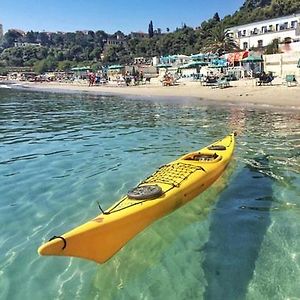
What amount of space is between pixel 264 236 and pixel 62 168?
674 centimetres

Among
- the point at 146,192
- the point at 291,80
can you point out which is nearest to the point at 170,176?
the point at 146,192

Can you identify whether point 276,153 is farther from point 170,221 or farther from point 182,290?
point 182,290

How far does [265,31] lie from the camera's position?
7169cm

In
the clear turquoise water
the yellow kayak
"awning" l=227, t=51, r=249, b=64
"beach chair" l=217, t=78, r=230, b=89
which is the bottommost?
the clear turquoise water

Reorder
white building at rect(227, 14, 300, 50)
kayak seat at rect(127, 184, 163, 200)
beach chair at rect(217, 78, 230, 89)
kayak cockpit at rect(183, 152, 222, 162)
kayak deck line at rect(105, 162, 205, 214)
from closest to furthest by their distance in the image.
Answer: kayak seat at rect(127, 184, 163, 200) < kayak deck line at rect(105, 162, 205, 214) < kayak cockpit at rect(183, 152, 222, 162) < beach chair at rect(217, 78, 230, 89) < white building at rect(227, 14, 300, 50)

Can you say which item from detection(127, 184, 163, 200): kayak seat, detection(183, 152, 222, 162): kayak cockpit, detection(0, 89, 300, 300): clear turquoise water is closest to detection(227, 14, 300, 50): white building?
detection(0, 89, 300, 300): clear turquoise water

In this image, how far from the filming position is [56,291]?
210 inches

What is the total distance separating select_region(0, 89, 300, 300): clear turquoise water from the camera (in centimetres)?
541

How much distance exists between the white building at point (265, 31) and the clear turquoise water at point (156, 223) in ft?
181

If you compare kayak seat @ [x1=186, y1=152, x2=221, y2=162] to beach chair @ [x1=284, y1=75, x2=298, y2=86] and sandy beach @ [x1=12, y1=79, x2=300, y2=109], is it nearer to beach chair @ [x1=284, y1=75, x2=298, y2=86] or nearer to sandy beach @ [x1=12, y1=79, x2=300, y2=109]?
sandy beach @ [x1=12, y1=79, x2=300, y2=109]

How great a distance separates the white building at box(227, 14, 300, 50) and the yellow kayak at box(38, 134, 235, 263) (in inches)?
2335

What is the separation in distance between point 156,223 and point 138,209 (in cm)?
157

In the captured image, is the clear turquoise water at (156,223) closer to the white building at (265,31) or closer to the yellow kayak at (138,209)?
the yellow kayak at (138,209)

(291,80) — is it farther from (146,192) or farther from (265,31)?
(265,31)
